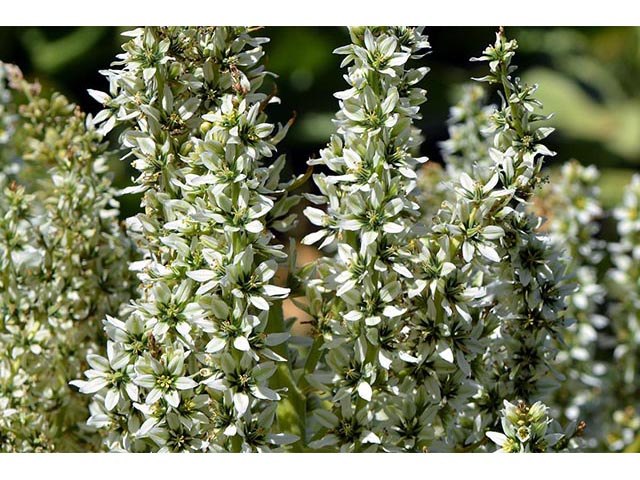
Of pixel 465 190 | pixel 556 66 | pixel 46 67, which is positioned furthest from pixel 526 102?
pixel 556 66

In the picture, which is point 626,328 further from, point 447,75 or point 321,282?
point 447,75

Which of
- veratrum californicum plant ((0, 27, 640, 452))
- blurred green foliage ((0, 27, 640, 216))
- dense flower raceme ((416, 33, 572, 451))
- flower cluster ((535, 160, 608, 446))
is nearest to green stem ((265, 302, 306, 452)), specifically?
veratrum californicum plant ((0, 27, 640, 452))

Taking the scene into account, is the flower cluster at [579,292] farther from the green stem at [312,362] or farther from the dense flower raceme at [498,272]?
the green stem at [312,362]

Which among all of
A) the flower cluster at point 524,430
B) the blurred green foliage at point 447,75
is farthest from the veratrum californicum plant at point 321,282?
the blurred green foliage at point 447,75

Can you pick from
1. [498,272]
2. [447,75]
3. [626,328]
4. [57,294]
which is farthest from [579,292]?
[447,75]

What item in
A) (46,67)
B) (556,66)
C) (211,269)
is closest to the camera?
(211,269)

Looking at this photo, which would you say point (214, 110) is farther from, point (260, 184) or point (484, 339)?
point (484, 339)
